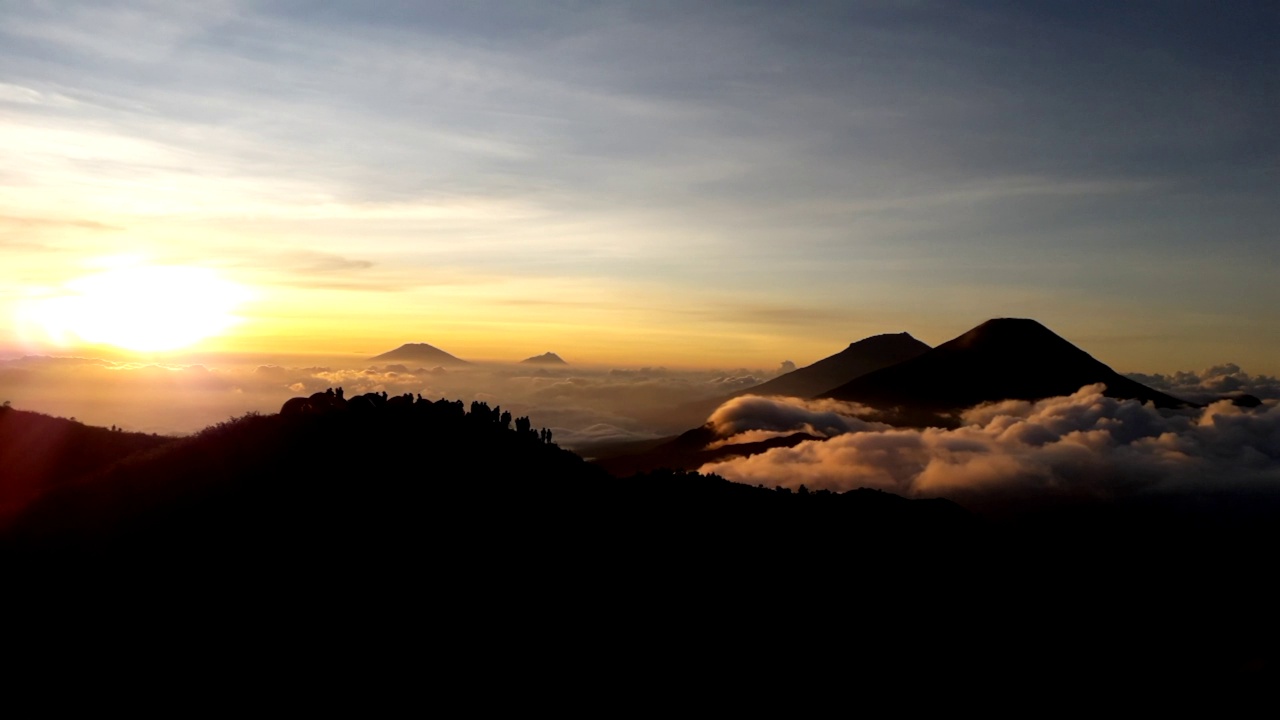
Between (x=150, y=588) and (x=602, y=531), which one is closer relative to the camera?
(x=150, y=588)

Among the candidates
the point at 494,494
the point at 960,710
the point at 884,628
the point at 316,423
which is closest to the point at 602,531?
the point at 494,494

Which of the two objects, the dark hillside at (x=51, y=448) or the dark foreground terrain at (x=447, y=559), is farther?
the dark hillside at (x=51, y=448)

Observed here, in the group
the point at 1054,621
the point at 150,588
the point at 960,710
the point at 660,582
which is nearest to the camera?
the point at 150,588

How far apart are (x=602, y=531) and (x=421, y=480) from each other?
12371 mm

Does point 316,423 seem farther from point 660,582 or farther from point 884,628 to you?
point 884,628

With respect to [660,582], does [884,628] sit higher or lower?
lower

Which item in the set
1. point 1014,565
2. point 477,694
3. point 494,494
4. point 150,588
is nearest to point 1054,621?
point 1014,565

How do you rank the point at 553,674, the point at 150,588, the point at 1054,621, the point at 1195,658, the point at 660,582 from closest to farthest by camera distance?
the point at 150,588
the point at 553,674
the point at 660,582
the point at 1054,621
the point at 1195,658

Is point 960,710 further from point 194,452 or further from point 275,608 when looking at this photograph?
point 194,452

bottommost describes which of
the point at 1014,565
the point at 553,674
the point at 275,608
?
the point at 1014,565

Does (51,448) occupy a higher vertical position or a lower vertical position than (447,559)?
higher

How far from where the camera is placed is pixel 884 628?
62750 millimetres

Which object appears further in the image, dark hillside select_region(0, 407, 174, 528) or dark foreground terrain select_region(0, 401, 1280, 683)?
dark hillside select_region(0, 407, 174, 528)

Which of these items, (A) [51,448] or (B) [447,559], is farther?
(A) [51,448]
